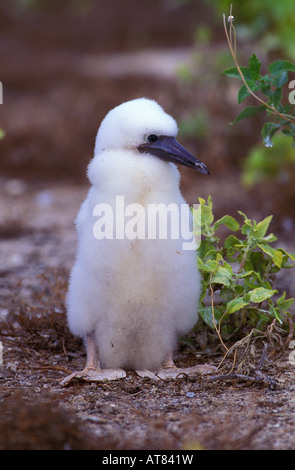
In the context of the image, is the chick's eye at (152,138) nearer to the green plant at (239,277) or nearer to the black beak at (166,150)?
the black beak at (166,150)

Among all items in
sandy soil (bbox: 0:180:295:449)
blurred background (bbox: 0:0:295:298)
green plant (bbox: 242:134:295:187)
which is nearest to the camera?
sandy soil (bbox: 0:180:295:449)

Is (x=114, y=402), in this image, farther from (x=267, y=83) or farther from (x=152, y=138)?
(x=267, y=83)

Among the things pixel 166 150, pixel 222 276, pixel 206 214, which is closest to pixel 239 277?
pixel 222 276

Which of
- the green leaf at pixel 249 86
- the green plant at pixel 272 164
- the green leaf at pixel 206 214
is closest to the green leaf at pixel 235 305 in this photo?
the green leaf at pixel 206 214

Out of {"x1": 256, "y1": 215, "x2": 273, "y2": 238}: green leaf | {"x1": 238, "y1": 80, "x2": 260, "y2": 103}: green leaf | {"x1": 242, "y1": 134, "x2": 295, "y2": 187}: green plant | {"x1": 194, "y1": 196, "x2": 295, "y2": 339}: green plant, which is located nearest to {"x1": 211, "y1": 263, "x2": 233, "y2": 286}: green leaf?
{"x1": 194, "y1": 196, "x2": 295, "y2": 339}: green plant

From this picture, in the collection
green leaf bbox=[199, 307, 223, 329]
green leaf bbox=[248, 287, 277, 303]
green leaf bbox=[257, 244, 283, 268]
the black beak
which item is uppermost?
the black beak

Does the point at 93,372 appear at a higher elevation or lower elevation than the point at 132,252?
lower

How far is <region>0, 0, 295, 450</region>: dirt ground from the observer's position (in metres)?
2.39

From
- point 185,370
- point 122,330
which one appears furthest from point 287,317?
point 122,330

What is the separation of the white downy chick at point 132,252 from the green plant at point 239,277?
0.52 ft

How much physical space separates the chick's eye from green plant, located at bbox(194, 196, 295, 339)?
20.1 inches

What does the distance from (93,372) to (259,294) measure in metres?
0.77

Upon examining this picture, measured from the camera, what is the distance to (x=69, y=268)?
4719 millimetres

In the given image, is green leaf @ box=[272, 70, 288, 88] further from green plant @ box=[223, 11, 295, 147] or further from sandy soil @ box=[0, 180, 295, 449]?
sandy soil @ box=[0, 180, 295, 449]
